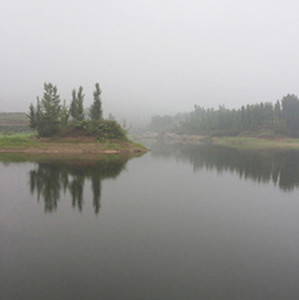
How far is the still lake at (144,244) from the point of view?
7.99m

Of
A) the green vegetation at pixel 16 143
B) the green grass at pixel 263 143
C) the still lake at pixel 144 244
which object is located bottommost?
the still lake at pixel 144 244

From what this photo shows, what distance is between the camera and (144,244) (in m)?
11.0

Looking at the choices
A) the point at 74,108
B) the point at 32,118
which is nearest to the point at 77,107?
the point at 74,108

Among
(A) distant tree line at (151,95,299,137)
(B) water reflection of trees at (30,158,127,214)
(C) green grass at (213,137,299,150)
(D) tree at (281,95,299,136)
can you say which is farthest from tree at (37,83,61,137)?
(D) tree at (281,95,299,136)

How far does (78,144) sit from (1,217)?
39.5 metres

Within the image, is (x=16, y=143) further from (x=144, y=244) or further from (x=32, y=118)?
(x=144, y=244)

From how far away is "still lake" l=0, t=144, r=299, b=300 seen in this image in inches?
314

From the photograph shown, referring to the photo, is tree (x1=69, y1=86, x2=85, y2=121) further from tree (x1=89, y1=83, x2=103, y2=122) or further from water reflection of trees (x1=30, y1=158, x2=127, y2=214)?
water reflection of trees (x1=30, y1=158, x2=127, y2=214)

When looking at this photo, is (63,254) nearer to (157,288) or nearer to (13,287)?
(13,287)

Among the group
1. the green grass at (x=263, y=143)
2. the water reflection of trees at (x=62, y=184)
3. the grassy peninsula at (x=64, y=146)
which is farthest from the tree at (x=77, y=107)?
the green grass at (x=263, y=143)

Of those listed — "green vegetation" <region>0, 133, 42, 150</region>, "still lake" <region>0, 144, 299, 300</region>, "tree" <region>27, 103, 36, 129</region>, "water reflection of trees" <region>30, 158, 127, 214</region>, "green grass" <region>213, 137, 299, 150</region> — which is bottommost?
"still lake" <region>0, 144, 299, 300</region>

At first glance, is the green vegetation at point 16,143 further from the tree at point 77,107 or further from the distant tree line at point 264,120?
the distant tree line at point 264,120

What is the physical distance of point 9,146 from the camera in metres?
48.8

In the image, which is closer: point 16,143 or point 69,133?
point 16,143
